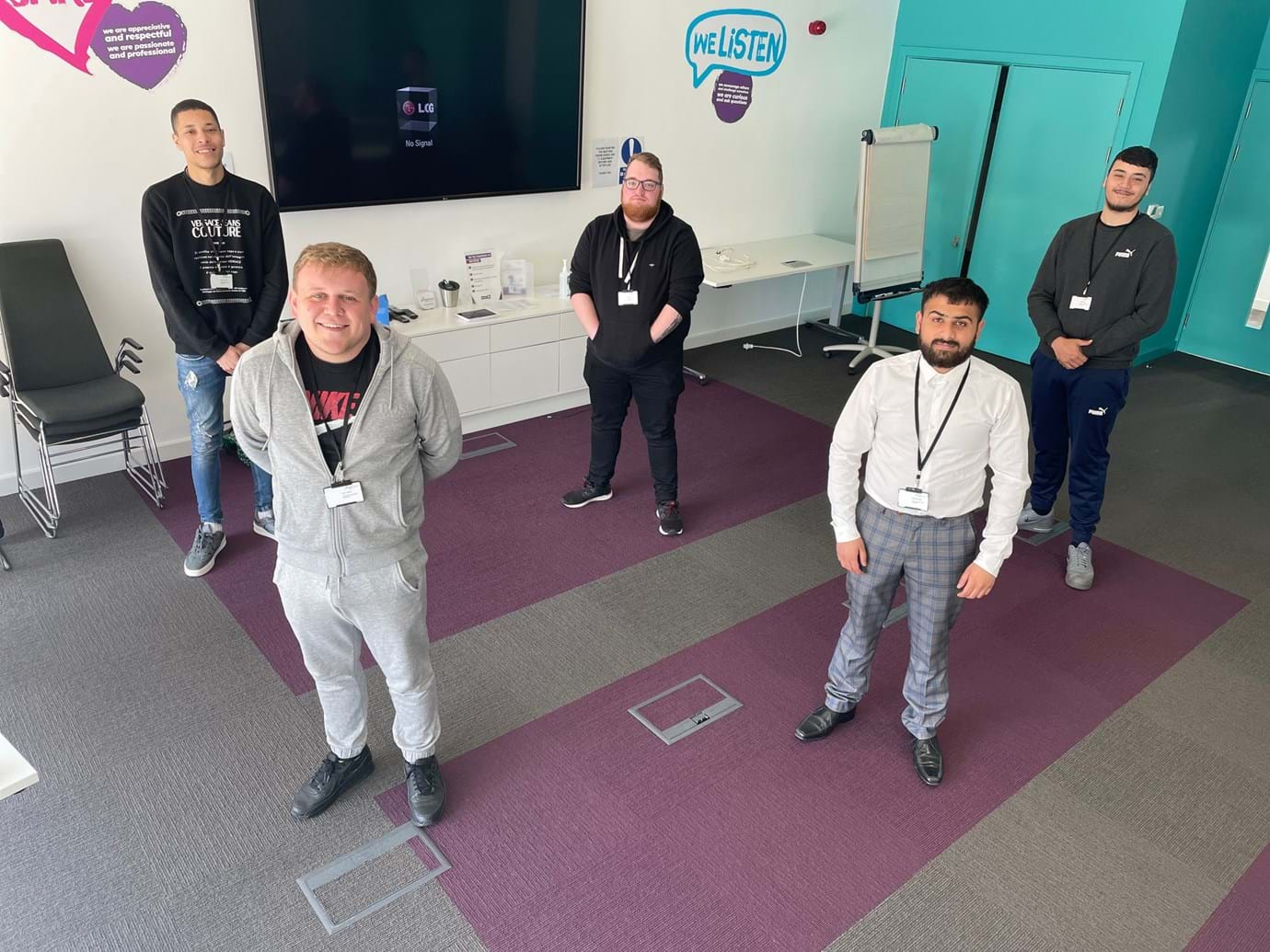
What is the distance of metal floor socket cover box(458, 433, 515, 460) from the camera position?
4.76 metres

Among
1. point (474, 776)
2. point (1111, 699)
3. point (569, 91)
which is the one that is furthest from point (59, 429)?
point (1111, 699)

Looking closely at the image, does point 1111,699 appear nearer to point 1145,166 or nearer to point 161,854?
point 1145,166

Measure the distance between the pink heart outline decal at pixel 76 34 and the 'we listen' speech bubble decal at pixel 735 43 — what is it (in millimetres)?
3130

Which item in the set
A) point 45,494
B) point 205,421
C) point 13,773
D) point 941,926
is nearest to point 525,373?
point 205,421

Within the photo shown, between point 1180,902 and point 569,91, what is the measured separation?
4.54 meters

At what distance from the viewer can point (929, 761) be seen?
2.81 m

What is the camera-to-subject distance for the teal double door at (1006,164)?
19.1 ft

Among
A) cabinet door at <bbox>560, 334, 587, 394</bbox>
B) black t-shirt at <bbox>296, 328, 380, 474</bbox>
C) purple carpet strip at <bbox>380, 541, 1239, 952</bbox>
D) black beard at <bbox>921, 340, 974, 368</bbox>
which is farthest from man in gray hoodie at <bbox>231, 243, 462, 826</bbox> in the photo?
cabinet door at <bbox>560, 334, 587, 394</bbox>

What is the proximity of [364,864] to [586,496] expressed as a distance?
2126 mm

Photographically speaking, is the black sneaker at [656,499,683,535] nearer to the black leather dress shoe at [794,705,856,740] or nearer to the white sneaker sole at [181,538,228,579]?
the black leather dress shoe at [794,705,856,740]

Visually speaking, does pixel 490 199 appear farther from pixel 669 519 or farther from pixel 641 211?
pixel 669 519

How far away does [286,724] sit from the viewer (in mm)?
2889

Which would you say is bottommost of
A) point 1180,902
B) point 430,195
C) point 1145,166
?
point 1180,902

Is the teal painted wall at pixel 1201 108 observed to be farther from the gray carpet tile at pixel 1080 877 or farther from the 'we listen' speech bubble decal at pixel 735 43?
the gray carpet tile at pixel 1080 877
